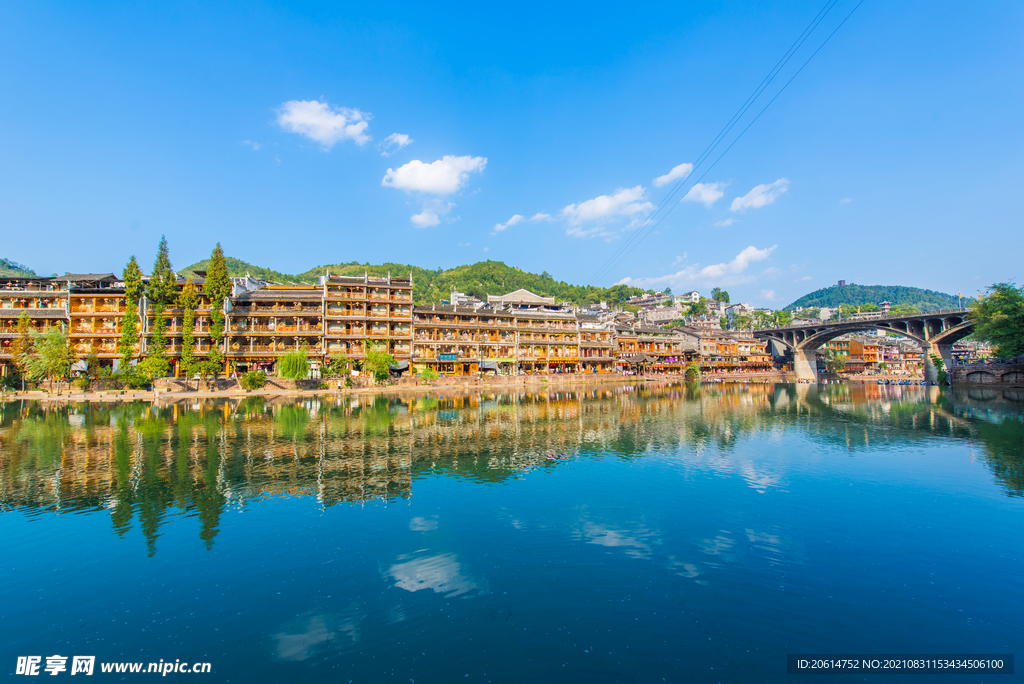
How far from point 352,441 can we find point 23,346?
56.4 meters

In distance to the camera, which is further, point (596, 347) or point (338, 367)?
point (596, 347)

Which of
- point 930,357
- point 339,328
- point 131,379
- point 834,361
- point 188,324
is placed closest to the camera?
point 131,379

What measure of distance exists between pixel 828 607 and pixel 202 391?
63635 millimetres

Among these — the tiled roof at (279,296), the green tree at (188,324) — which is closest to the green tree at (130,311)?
the green tree at (188,324)

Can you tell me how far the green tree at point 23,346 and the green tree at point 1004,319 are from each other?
116m

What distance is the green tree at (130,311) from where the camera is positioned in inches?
2296

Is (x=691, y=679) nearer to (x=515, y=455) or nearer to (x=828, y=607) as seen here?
(x=828, y=607)

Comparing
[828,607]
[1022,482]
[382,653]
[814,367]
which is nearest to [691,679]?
[828,607]

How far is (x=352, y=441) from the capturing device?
1057 inches

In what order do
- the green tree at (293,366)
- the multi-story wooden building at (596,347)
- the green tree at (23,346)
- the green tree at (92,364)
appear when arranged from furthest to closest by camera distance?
the multi-story wooden building at (596,347)
the green tree at (293,366)
the green tree at (92,364)
the green tree at (23,346)

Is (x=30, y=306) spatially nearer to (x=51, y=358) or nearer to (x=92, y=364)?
(x=92, y=364)

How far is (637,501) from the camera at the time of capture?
16594 millimetres

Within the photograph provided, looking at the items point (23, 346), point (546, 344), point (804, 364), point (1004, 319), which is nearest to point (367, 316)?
point (546, 344)

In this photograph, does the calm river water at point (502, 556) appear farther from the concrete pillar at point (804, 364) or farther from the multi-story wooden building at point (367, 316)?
the concrete pillar at point (804, 364)
